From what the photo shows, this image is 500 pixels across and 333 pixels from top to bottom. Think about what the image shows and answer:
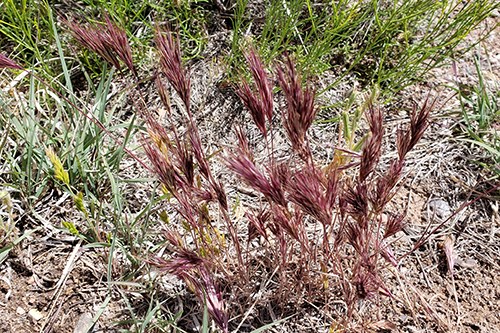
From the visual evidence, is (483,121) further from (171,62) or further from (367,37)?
(171,62)

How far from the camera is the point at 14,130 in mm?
2090

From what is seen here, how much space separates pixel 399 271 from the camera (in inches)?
80.3

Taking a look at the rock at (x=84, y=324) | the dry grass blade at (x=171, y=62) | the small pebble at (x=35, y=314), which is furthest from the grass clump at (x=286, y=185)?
the small pebble at (x=35, y=314)

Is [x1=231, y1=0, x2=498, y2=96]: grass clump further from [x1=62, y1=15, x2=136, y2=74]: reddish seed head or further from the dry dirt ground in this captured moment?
[x1=62, y1=15, x2=136, y2=74]: reddish seed head

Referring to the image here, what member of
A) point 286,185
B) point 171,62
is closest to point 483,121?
point 286,185

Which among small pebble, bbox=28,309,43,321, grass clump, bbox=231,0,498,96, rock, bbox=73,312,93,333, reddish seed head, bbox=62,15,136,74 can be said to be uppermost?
reddish seed head, bbox=62,15,136,74

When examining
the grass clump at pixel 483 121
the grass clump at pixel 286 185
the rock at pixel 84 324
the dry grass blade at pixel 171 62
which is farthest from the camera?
the grass clump at pixel 483 121

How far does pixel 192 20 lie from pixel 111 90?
502mm

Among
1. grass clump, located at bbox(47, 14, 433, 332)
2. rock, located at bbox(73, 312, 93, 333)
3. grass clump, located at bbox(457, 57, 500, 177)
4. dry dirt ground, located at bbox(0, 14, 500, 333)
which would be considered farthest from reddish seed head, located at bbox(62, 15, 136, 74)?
grass clump, located at bbox(457, 57, 500, 177)

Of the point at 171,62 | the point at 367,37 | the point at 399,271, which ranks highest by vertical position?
the point at 171,62

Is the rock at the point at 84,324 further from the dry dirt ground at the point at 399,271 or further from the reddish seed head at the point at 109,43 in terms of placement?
the reddish seed head at the point at 109,43

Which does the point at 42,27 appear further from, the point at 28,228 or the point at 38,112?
the point at 28,228

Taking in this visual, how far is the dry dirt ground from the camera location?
1.89 meters

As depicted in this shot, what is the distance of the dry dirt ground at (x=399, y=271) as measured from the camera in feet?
6.21
